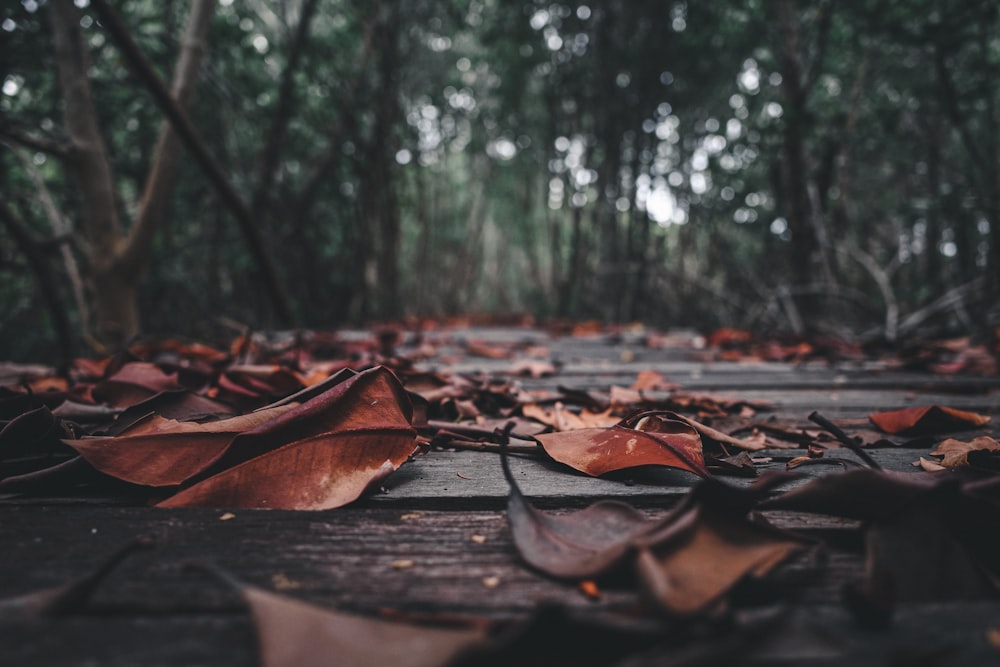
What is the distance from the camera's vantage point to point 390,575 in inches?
18.4

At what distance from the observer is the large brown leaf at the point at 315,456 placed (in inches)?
23.7

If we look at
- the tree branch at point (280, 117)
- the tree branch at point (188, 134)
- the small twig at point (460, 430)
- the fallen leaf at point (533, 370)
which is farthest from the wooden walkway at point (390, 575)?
the tree branch at point (280, 117)

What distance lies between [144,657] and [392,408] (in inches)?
15.9

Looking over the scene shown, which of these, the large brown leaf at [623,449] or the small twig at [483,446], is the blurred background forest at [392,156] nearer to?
the small twig at [483,446]

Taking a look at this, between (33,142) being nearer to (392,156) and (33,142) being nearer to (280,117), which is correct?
(280,117)

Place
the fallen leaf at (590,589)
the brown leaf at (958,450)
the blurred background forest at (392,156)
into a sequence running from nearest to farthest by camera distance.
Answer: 1. the fallen leaf at (590,589)
2. the brown leaf at (958,450)
3. the blurred background forest at (392,156)

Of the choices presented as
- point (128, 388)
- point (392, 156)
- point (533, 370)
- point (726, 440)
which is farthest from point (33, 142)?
point (392, 156)

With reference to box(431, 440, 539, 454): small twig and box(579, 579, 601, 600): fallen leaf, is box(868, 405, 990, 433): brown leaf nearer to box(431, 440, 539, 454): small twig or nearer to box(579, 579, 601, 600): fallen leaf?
box(431, 440, 539, 454): small twig

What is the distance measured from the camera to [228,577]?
411mm

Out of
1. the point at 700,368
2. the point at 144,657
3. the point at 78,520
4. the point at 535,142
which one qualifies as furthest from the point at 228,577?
the point at 535,142

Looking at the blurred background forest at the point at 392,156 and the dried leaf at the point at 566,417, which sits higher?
the blurred background forest at the point at 392,156

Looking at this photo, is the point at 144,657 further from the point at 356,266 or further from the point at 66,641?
the point at 356,266

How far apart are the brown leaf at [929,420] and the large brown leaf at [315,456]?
0.87 m

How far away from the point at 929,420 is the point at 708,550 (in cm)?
80
